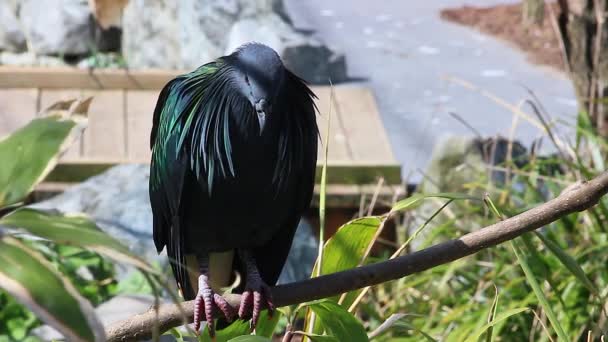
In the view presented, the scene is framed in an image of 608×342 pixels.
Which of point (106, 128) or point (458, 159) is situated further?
point (106, 128)

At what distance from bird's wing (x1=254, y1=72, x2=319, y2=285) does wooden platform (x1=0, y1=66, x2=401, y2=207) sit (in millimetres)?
1920

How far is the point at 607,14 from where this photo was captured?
3.60 m

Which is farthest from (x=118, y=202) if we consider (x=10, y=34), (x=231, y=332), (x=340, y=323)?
(x=10, y=34)

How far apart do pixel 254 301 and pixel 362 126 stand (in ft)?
10.4

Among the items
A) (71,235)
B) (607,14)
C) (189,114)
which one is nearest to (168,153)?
(189,114)

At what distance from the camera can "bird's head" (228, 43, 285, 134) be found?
2.10 m

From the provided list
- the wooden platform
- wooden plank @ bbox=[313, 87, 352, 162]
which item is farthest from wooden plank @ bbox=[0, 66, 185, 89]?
wooden plank @ bbox=[313, 87, 352, 162]

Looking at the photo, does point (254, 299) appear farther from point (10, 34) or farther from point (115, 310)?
point (10, 34)

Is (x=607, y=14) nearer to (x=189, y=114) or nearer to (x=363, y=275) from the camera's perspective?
(x=189, y=114)

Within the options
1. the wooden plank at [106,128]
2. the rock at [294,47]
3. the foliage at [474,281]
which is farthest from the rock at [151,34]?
the foliage at [474,281]

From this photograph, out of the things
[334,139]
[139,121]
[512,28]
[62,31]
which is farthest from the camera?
[512,28]

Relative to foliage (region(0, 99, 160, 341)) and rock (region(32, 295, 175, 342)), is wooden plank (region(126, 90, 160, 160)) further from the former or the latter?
foliage (region(0, 99, 160, 341))

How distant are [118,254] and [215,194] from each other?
1.19 meters

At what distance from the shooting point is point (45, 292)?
1027 millimetres
